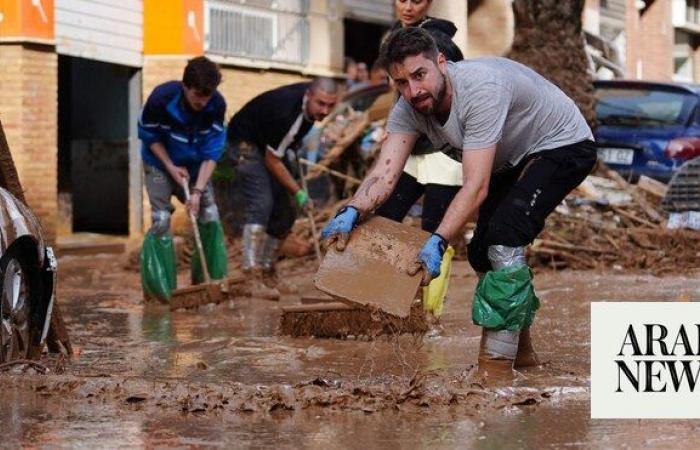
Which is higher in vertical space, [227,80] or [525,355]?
[227,80]

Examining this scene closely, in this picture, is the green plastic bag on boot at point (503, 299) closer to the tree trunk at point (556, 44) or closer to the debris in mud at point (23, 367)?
the debris in mud at point (23, 367)

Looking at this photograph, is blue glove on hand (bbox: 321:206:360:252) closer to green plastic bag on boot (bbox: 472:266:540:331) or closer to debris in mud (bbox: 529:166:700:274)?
green plastic bag on boot (bbox: 472:266:540:331)

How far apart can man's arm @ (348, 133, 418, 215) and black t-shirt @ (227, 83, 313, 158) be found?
5278mm

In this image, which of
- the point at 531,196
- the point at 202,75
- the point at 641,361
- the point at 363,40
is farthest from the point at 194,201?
the point at 363,40

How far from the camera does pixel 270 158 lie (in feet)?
44.2

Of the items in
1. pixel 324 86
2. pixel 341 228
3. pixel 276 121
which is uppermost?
pixel 324 86

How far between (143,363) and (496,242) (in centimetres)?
208

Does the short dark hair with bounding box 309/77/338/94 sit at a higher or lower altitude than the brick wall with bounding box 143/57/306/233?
lower

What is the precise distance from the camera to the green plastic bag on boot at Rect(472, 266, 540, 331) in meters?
7.80

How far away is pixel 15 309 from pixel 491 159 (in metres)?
2.22

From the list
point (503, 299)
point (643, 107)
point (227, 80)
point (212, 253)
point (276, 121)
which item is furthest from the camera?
point (227, 80)

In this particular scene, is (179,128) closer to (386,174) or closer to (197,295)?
(197,295)

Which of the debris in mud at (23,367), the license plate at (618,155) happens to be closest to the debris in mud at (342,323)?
the debris in mud at (23,367)

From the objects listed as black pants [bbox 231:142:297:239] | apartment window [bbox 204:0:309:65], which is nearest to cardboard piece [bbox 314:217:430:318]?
black pants [bbox 231:142:297:239]
